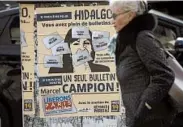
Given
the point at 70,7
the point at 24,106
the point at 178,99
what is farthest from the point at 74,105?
the point at 178,99

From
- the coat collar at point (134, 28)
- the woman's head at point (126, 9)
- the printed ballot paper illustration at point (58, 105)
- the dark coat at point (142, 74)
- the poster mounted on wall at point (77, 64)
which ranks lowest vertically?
the printed ballot paper illustration at point (58, 105)

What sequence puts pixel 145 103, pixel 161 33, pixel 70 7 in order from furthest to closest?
pixel 161 33
pixel 70 7
pixel 145 103

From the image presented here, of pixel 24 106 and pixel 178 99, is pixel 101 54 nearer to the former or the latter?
pixel 24 106

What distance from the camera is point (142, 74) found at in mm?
3227

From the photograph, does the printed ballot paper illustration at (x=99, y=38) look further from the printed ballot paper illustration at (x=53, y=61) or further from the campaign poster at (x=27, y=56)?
the campaign poster at (x=27, y=56)

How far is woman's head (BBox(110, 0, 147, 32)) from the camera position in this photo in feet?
10.7

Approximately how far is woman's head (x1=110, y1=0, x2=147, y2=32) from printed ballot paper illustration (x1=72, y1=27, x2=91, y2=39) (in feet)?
8.51

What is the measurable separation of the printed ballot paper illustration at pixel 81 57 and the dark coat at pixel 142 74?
2.56m

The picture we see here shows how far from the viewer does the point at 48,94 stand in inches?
237

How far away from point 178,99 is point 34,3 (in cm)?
295

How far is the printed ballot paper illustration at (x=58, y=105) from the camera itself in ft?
19.7

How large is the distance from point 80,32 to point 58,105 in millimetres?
799

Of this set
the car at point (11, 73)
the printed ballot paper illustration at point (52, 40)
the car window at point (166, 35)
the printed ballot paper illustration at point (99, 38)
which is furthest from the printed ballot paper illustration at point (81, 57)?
the car window at point (166, 35)

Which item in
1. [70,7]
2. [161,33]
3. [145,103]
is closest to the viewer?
[145,103]
